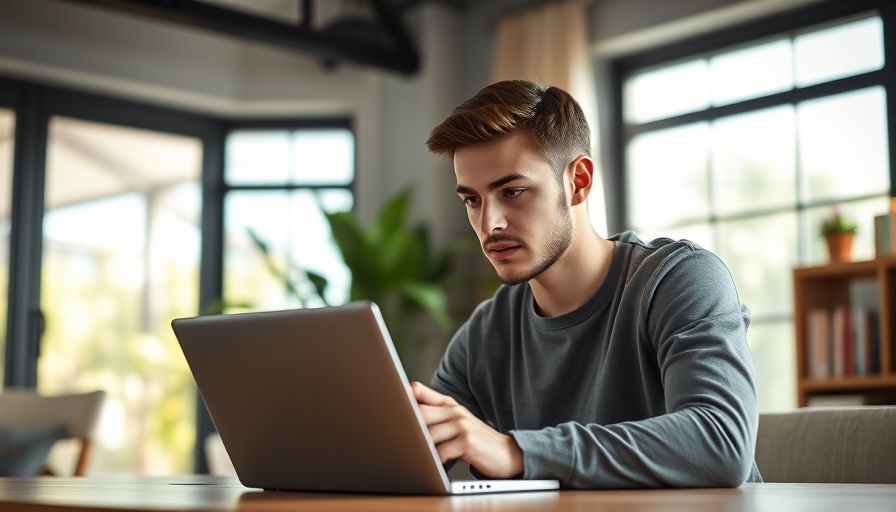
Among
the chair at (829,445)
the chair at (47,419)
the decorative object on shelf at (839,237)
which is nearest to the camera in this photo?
the chair at (829,445)

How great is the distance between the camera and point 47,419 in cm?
340

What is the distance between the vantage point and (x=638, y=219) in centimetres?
478

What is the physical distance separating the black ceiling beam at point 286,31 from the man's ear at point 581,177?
315cm

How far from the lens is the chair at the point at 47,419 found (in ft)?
10.8

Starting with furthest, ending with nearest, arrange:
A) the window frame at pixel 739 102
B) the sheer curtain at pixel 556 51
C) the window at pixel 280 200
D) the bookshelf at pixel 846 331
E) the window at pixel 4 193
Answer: the window at pixel 280 200 < the window at pixel 4 193 < the sheer curtain at pixel 556 51 < the window frame at pixel 739 102 < the bookshelf at pixel 846 331

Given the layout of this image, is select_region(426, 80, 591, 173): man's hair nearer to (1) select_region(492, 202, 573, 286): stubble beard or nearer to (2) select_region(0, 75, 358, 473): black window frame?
(1) select_region(492, 202, 573, 286): stubble beard

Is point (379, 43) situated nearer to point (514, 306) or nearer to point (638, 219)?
point (638, 219)

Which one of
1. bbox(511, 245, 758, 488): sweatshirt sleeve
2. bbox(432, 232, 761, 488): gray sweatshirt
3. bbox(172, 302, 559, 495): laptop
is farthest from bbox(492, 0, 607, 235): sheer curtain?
bbox(172, 302, 559, 495): laptop

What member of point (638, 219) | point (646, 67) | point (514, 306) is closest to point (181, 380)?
point (638, 219)

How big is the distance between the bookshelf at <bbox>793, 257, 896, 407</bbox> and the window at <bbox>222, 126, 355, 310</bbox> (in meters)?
2.68

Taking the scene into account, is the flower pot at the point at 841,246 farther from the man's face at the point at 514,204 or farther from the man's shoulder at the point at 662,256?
the man's face at the point at 514,204

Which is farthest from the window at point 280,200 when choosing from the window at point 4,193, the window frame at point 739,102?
the window frame at point 739,102

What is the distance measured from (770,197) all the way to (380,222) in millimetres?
1814

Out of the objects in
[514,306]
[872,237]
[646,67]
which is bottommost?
[514,306]
